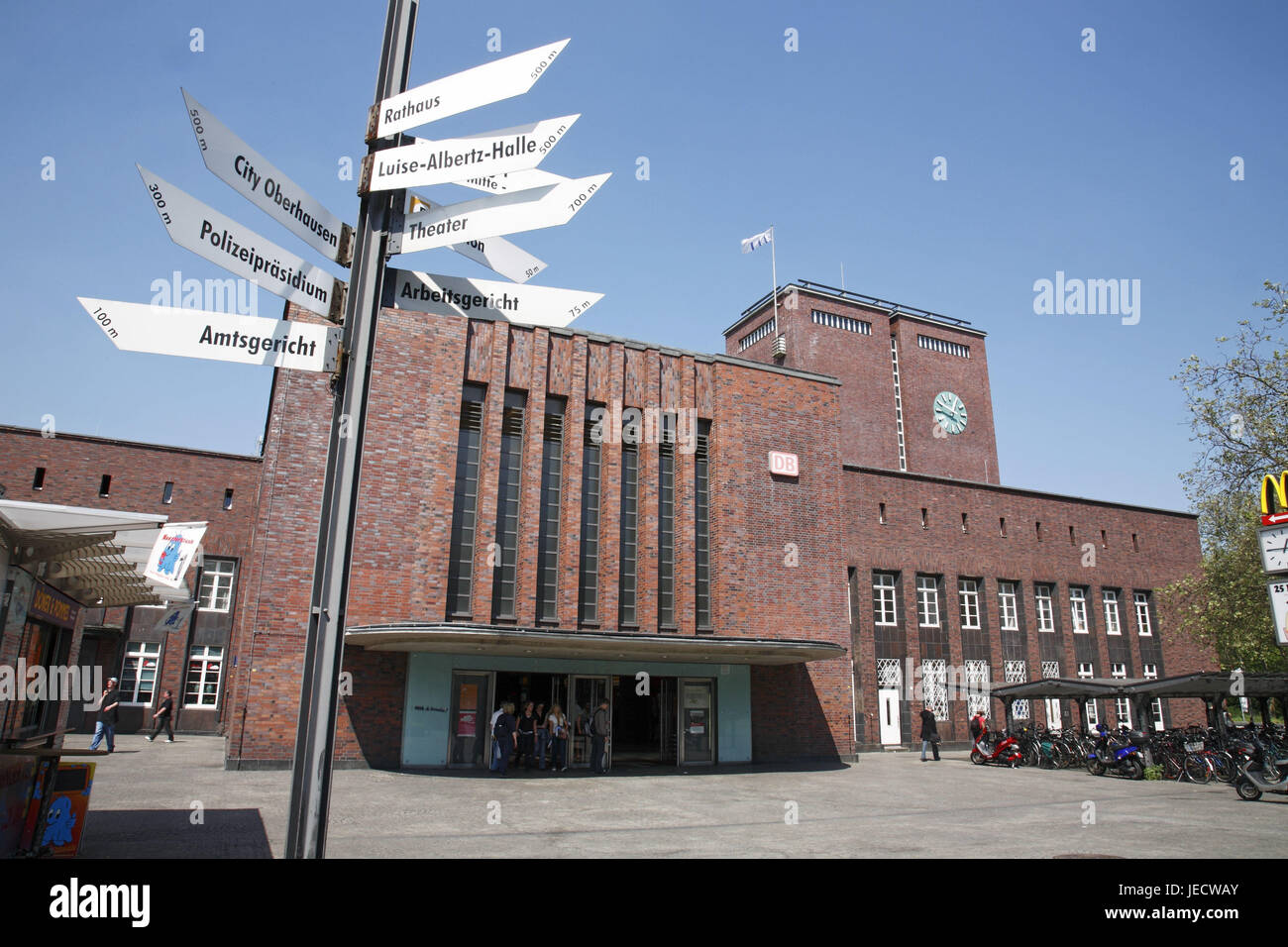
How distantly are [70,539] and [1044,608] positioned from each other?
35575mm

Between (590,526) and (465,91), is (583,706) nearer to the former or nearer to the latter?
(590,526)

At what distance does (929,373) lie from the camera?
1911 inches

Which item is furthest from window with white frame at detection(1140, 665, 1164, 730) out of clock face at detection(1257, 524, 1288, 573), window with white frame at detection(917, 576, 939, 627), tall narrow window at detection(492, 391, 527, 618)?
clock face at detection(1257, 524, 1288, 573)

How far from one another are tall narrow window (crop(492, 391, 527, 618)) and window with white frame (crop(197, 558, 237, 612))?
15.9m

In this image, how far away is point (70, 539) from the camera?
23.4 feet

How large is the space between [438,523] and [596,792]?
7.82 meters

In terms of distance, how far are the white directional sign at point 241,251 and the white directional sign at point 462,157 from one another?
48 centimetres

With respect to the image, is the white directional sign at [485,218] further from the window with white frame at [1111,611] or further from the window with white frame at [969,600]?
the window with white frame at [1111,611]

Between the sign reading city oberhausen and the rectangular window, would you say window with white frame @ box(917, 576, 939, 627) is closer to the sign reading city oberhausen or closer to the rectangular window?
the rectangular window

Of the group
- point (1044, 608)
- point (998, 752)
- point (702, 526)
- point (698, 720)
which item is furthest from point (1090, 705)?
point (702, 526)

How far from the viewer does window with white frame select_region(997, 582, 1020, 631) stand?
1292 inches

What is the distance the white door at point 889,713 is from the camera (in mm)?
28797

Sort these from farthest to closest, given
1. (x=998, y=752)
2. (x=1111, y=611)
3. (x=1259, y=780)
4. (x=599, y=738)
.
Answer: (x=1111, y=611) → (x=998, y=752) → (x=599, y=738) → (x=1259, y=780)

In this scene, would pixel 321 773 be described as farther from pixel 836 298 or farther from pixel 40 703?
pixel 836 298
